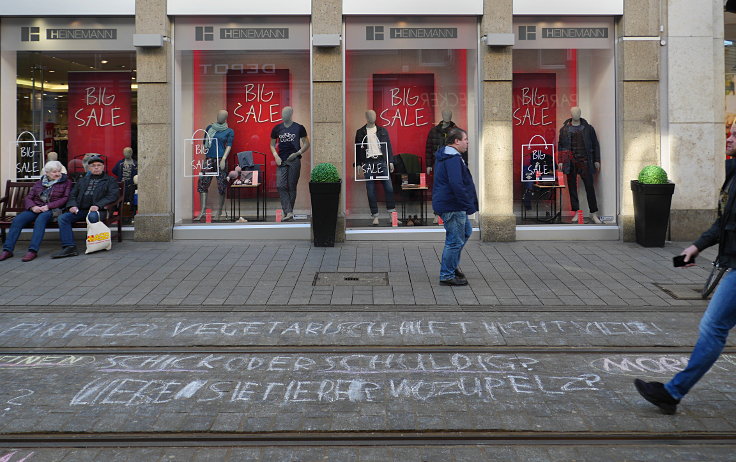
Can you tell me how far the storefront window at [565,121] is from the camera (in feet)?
45.4

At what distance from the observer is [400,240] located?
1356 centimetres

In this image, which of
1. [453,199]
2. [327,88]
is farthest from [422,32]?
[453,199]

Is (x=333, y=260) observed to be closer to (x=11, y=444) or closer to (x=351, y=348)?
(x=351, y=348)

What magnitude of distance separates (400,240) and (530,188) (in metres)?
2.45

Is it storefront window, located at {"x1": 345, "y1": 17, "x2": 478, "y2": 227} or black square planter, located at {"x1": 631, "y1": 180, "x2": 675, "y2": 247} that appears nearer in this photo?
black square planter, located at {"x1": 631, "y1": 180, "x2": 675, "y2": 247}

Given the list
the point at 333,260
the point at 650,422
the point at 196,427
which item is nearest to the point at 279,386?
the point at 196,427

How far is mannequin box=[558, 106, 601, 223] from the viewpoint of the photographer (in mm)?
14156

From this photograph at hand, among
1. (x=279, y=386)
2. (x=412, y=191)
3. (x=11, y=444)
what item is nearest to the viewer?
(x=11, y=444)

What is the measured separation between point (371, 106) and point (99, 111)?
15.3 feet

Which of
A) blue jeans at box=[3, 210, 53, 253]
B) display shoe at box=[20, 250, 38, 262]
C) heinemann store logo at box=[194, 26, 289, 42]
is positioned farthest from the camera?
heinemann store logo at box=[194, 26, 289, 42]

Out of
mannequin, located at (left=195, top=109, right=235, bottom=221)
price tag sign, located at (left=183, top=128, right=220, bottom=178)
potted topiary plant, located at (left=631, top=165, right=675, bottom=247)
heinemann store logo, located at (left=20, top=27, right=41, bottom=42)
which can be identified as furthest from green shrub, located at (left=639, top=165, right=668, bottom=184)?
heinemann store logo, located at (left=20, top=27, right=41, bottom=42)

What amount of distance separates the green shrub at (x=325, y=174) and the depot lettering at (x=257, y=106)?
6.36ft

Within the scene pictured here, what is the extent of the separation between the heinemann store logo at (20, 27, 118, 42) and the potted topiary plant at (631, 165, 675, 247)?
8.91 meters

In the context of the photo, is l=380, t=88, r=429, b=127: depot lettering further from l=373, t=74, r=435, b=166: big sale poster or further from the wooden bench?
the wooden bench
